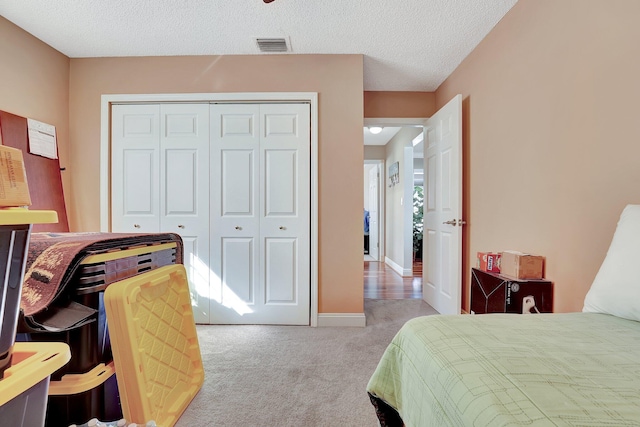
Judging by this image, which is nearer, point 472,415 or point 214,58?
point 472,415

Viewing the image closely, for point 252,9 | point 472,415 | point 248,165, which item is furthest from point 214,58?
point 472,415

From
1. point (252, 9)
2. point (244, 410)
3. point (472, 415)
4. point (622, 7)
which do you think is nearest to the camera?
point (472, 415)

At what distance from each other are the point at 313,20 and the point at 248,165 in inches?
49.8

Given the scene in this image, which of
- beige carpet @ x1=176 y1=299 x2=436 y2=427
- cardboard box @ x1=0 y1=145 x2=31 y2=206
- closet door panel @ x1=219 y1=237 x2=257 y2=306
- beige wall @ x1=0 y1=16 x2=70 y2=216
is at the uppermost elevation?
beige wall @ x1=0 y1=16 x2=70 y2=216

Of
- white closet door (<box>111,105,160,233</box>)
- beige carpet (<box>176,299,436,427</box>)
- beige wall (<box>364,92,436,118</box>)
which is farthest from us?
beige wall (<box>364,92,436,118</box>)

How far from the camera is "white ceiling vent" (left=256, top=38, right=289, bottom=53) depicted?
256 cm

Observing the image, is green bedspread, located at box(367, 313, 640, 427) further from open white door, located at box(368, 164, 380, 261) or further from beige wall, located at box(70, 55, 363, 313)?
open white door, located at box(368, 164, 380, 261)

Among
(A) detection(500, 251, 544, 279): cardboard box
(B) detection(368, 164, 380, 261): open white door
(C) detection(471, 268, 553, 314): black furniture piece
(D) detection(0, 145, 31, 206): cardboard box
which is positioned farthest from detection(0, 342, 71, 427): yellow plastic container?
(B) detection(368, 164, 380, 261): open white door

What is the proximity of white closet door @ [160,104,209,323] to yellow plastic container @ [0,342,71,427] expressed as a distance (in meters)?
2.08

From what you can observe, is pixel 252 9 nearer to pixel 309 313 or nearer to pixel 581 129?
pixel 581 129

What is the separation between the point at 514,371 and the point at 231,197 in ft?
8.17

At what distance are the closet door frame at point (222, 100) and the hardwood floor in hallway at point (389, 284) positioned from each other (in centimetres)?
133

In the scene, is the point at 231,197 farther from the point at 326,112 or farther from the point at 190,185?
the point at 326,112

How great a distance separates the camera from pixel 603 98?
1.44m
